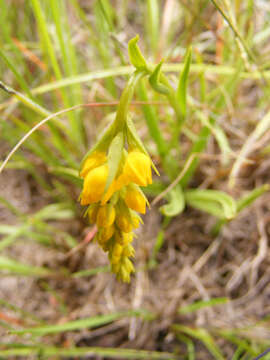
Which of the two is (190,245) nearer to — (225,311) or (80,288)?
(225,311)

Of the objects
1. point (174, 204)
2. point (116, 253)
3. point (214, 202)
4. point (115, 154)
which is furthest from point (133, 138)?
point (214, 202)

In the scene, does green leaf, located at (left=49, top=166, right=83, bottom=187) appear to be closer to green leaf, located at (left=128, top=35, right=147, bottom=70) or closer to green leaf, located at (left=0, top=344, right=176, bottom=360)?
green leaf, located at (left=128, top=35, right=147, bottom=70)

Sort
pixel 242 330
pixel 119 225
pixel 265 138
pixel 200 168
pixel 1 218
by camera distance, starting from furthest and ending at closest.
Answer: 1. pixel 1 218
2. pixel 200 168
3. pixel 265 138
4. pixel 242 330
5. pixel 119 225

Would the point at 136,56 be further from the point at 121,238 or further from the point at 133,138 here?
the point at 121,238

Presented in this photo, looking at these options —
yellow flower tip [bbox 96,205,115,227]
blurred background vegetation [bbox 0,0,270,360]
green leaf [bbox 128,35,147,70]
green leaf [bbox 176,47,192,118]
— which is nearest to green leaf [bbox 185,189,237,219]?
blurred background vegetation [bbox 0,0,270,360]

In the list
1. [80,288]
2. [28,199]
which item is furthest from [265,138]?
[28,199]

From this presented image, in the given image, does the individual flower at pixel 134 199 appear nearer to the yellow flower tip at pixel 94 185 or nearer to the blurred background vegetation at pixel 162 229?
the yellow flower tip at pixel 94 185
